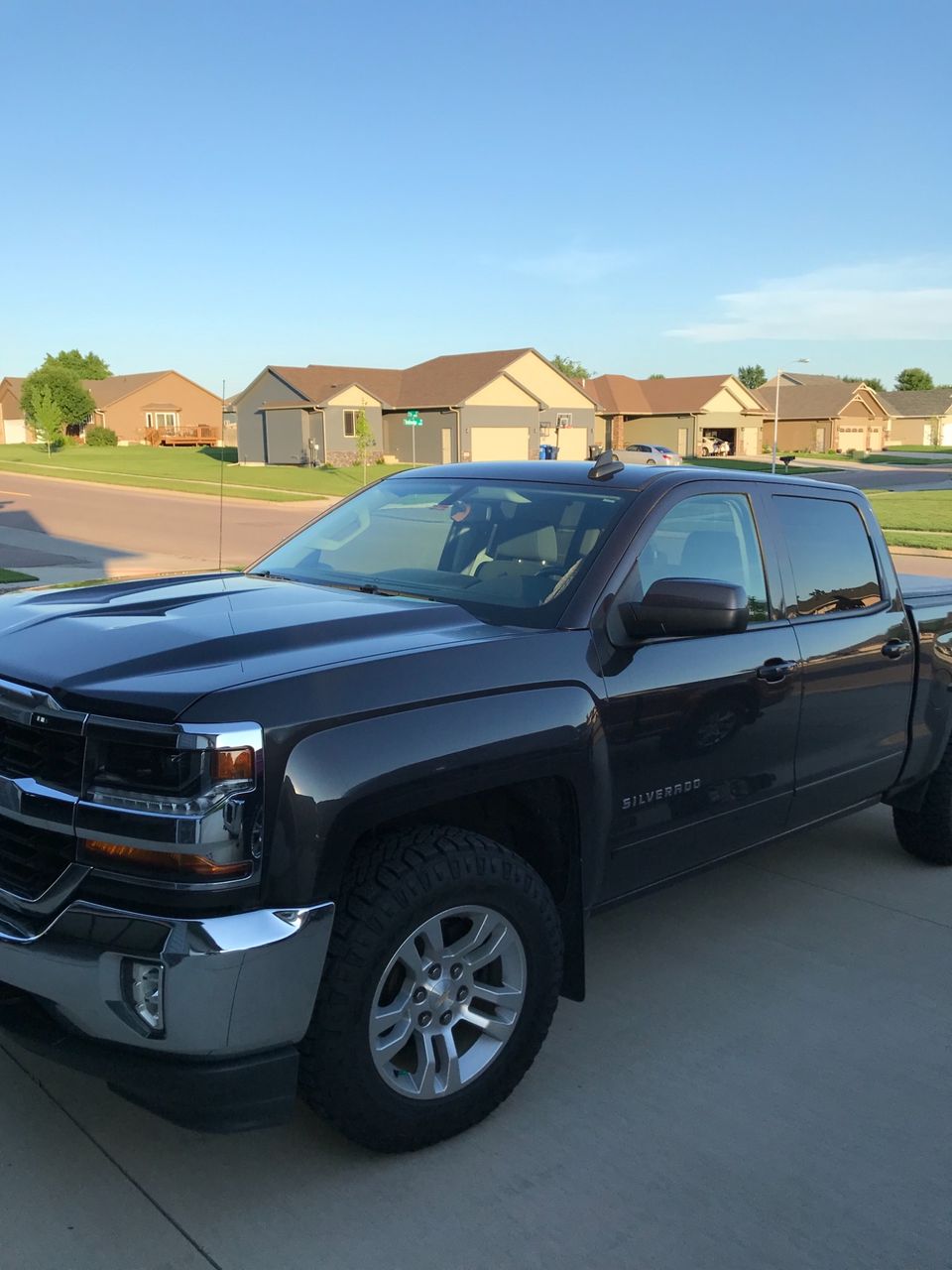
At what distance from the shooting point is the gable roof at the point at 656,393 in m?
77.6

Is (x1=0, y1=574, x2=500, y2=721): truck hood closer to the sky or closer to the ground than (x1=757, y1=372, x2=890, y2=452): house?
closer to the ground

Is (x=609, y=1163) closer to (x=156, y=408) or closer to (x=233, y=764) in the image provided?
(x=233, y=764)

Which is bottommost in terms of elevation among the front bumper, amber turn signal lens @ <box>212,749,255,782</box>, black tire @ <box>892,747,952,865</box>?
black tire @ <box>892,747,952,865</box>

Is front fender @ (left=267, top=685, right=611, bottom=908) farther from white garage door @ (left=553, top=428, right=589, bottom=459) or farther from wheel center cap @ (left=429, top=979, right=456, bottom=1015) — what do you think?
white garage door @ (left=553, top=428, right=589, bottom=459)

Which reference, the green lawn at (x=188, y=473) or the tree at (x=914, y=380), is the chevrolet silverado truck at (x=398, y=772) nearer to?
the green lawn at (x=188, y=473)

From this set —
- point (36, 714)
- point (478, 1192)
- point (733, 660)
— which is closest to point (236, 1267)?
point (478, 1192)

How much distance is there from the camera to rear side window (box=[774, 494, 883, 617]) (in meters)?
4.45

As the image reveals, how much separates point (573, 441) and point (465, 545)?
62092 mm

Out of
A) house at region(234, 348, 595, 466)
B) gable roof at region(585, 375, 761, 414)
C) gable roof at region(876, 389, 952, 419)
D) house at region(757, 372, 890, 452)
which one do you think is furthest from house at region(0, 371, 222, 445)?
gable roof at region(876, 389, 952, 419)

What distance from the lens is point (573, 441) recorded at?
65.1 metres

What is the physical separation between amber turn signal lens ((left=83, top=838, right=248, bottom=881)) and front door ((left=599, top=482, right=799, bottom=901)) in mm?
1281

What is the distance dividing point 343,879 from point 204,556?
16.9 metres

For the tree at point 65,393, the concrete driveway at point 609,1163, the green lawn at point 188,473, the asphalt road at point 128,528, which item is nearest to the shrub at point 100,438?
the tree at point 65,393

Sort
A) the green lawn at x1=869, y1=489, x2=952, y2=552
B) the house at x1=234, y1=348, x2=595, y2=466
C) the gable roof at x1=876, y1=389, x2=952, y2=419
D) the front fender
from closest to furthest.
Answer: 1. the front fender
2. the green lawn at x1=869, y1=489, x2=952, y2=552
3. the house at x1=234, y1=348, x2=595, y2=466
4. the gable roof at x1=876, y1=389, x2=952, y2=419
